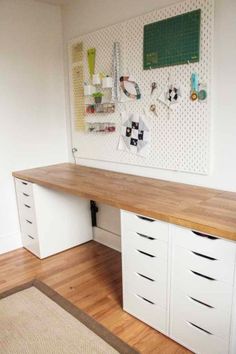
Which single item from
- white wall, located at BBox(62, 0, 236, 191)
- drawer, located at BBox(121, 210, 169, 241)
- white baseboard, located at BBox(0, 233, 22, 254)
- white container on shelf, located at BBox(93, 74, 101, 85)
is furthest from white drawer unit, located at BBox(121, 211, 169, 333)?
white baseboard, located at BBox(0, 233, 22, 254)

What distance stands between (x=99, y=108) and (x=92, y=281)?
149 centimetres

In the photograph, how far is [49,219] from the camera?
2783 mm

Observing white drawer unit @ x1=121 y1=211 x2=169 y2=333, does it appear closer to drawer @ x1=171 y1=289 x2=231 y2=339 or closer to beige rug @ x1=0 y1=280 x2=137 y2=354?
drawer @ x1=171 y1=289 x2=231 y2=339

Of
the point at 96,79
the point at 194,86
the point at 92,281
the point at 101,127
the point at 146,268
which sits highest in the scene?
the point at 96,79

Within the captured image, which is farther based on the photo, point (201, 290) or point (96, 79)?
point (96, 79)

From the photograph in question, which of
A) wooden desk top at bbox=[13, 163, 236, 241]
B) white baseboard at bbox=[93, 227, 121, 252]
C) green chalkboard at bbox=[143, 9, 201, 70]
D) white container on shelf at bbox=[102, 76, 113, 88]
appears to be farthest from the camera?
white baseboard at bbox=[93, 227, 121, 252]

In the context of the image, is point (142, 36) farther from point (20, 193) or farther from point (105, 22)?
point (20, 193)

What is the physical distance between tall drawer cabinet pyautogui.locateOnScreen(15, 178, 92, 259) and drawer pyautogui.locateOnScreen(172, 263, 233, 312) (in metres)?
1.47

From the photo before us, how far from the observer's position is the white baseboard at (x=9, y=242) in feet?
9.61

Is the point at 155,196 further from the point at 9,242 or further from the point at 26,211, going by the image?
the point at 9,242

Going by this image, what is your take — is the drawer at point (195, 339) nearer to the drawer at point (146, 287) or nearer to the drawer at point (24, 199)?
the drawer at point (146, 287)

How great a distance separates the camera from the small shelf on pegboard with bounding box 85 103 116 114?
262 centimetres

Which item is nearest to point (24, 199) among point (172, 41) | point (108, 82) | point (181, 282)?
point (108, 82)

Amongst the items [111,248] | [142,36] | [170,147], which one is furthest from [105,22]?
[111,248]
